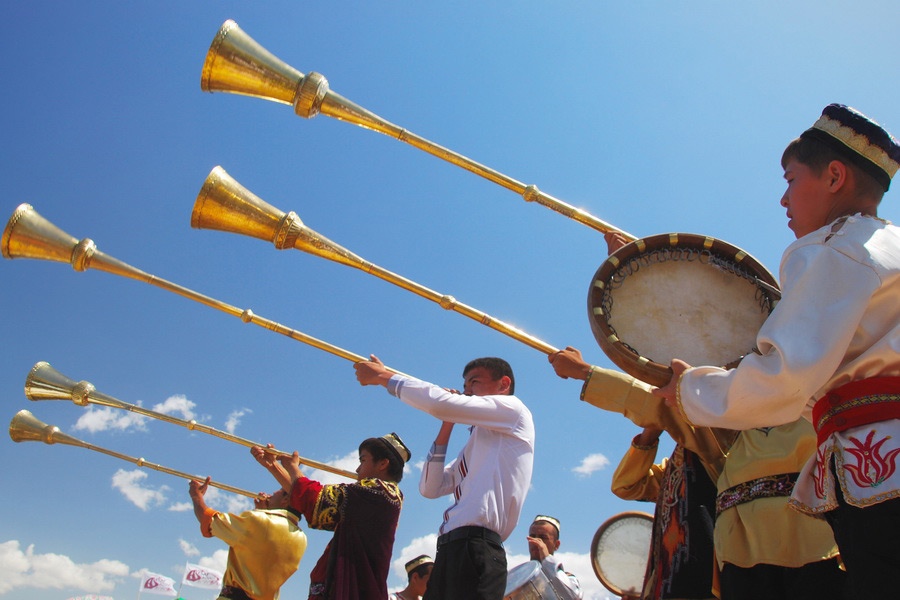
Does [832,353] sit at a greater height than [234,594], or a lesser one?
greater

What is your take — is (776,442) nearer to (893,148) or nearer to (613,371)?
(613,371)

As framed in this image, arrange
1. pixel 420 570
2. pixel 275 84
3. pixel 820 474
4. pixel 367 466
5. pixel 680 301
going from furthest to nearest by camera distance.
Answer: pixel 420 570, pixel 275 84, pixel 367 466, pixel 680 301, pixel 820 474

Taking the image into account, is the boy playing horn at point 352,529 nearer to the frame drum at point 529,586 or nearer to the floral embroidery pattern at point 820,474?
the frame drum at point 529,586

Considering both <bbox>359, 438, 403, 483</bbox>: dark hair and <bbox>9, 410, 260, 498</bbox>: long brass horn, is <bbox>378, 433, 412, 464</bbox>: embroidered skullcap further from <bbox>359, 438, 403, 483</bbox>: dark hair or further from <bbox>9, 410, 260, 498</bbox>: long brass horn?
<bbox>9, 410, 260, 498</bbox>: long brass horn

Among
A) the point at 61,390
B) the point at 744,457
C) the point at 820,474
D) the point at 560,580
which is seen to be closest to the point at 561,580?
the point at 560,580

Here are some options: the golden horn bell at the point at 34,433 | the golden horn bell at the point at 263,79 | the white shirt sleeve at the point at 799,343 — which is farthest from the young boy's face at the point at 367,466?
the golden horn bell at the point at 34,433

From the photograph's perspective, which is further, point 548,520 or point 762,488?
point 548,520

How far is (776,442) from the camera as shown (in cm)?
325

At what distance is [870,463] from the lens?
206 centimetres

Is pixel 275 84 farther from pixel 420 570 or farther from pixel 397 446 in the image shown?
pixel 420 570

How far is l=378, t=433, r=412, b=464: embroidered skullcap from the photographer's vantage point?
5794 mm

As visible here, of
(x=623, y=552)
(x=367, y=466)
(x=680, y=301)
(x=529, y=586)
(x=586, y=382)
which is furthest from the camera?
(x=623, y=552)

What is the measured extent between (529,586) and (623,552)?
1061 millimetres

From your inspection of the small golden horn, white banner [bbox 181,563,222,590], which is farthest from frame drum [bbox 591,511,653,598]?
white banner [bbox 181,563,222,590]
